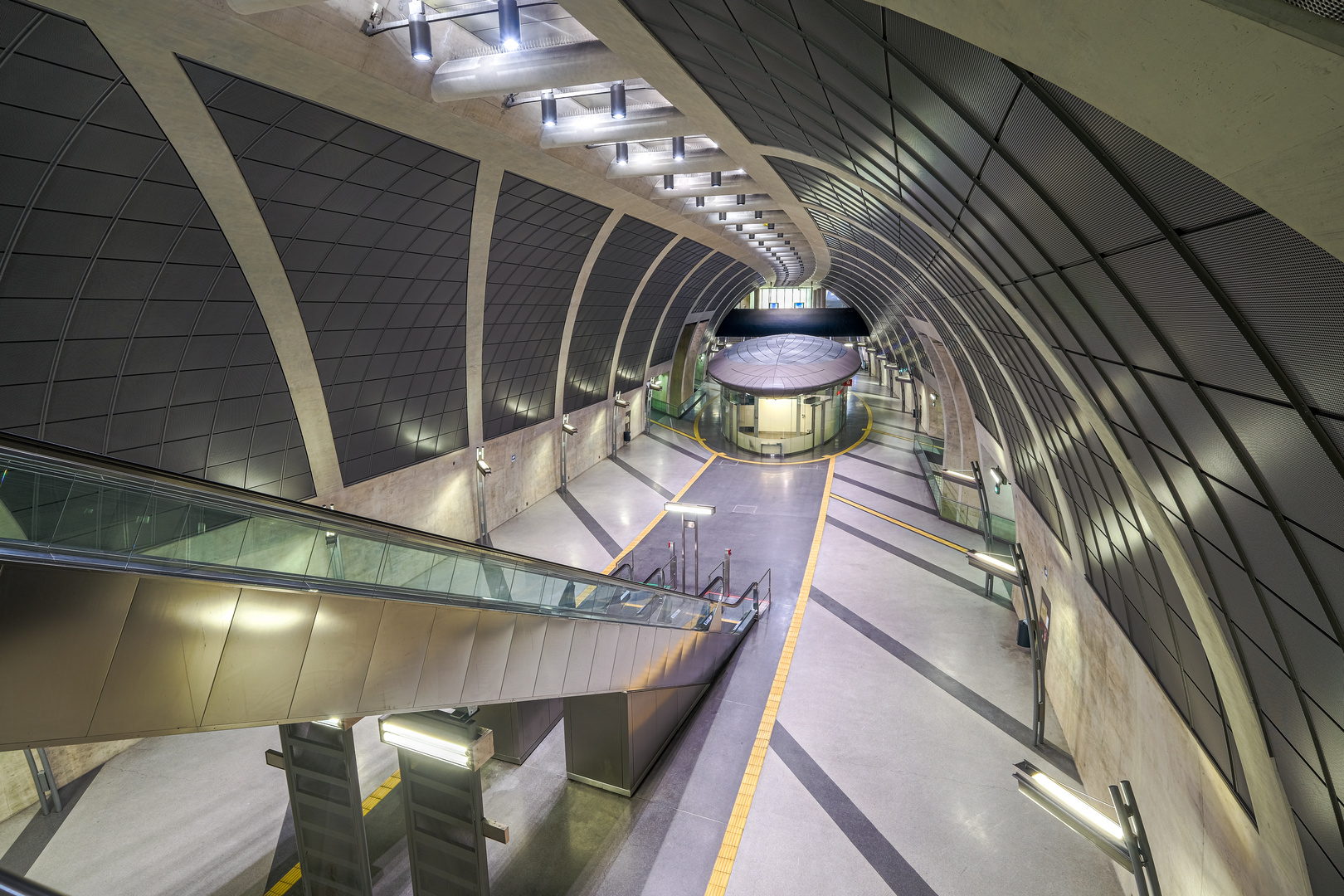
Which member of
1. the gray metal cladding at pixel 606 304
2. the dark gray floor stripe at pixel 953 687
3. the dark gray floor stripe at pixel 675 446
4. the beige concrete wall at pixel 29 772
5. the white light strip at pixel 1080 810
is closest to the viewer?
the white light strip at pixel 1080 810

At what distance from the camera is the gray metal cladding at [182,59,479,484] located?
9461 millimetres

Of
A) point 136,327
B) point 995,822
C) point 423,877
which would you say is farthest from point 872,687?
point 136,327

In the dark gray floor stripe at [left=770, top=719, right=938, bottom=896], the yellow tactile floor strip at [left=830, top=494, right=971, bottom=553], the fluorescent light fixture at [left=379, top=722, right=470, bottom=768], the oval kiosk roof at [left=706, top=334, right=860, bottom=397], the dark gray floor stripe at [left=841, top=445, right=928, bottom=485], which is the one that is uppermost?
the oval kiosk roof at [left=706, top=334, right=860, bottom=397]

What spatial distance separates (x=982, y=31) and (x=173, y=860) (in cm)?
1090

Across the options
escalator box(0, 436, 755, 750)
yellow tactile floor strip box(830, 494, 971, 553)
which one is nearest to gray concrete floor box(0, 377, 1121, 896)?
escalator box(0, 436, 755, 750)

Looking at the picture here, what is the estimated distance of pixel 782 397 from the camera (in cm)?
3244

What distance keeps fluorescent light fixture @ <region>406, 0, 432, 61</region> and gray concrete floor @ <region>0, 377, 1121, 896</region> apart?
934 cm

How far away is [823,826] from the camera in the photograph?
8.80 metres

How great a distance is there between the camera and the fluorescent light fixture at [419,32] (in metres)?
7.82

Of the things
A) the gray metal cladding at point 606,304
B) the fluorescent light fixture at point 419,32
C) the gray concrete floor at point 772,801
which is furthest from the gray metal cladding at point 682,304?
the fluorescent light fixture at point 419,32

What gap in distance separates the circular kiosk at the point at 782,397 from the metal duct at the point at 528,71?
24.1 meters

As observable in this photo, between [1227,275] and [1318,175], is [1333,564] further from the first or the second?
[1318,175]

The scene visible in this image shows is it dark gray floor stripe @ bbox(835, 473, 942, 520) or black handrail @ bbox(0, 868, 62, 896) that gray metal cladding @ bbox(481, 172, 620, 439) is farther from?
black handrail @ bbox(0, 868, 62, 896)

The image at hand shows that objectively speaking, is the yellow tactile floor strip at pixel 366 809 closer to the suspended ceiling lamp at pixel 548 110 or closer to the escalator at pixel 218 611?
the escalator at pixel 218 611
